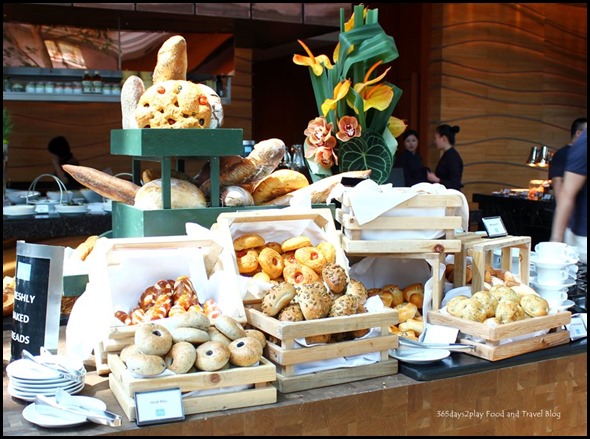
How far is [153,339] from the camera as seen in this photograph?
1.59 meters

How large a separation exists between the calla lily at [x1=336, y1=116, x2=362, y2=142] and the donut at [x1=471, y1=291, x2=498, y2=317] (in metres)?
0.93

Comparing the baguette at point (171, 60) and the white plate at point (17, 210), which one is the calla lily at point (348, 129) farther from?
the white plate at point (17, 210)

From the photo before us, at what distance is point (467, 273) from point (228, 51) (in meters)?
6.69

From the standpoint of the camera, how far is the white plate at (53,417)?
149 centimetres

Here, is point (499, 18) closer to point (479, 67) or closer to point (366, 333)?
point (479, 67)

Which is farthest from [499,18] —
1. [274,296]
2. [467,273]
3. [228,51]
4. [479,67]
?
[274,296]

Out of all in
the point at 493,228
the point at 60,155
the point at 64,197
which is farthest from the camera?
the point at 60,155

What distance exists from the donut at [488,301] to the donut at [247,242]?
0.65 meters

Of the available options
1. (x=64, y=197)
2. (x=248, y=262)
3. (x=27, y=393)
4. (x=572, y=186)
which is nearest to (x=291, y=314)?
(x=248, y=262)

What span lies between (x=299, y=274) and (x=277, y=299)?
273 mm

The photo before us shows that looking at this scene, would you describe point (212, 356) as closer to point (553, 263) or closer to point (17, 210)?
point (553, 263)

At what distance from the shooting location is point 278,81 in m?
12.7

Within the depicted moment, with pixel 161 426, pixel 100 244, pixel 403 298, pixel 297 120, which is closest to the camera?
pixel 161 426

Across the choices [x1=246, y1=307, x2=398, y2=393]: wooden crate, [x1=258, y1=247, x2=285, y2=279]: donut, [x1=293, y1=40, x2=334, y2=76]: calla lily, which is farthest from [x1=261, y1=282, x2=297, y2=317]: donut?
[x1=293, y1=40, x2=334, y2=76]: calla lily
